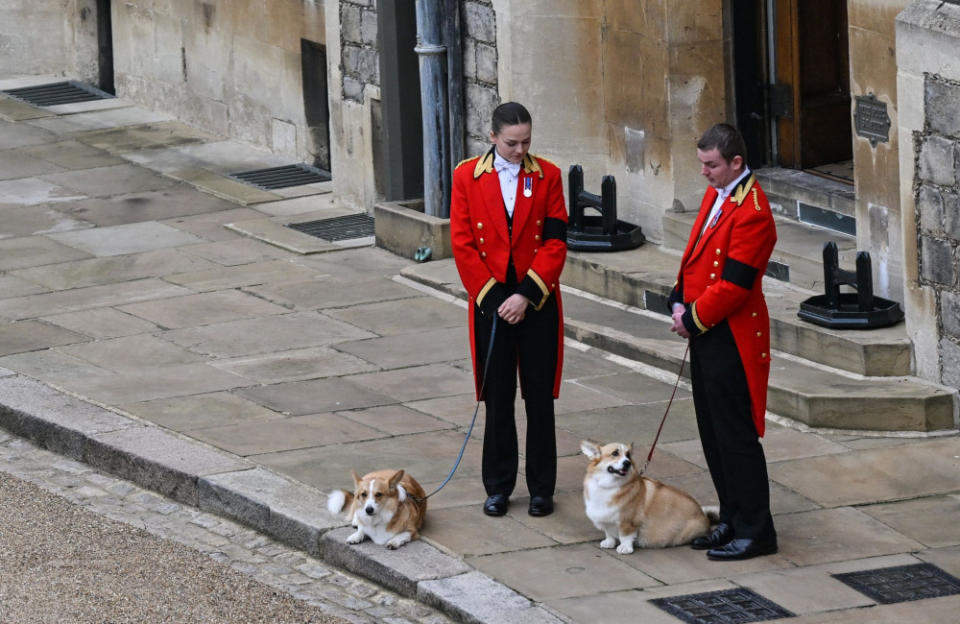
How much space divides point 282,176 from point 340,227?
202 cm

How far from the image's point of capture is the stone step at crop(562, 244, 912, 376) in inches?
400

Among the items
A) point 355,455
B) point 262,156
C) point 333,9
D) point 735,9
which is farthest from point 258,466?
point 262,156

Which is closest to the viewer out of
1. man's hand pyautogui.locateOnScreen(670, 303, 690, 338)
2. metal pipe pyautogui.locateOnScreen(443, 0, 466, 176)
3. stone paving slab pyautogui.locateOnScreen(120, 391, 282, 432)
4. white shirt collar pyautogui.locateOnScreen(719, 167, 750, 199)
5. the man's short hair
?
the man's short hair

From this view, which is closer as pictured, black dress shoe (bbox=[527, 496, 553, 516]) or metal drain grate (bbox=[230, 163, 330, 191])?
black dress shoe (bbox=[527, 496, 553, 516])

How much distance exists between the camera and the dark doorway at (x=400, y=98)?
1470 cm

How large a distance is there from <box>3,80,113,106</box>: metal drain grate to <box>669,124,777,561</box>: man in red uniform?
13365 millimetres

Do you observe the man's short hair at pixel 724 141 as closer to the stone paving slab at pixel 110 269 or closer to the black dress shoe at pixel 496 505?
the black dress shoe at pixel 496 505

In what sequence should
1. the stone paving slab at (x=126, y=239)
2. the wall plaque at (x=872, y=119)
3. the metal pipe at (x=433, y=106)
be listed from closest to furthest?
the wall plaque at (x=872, y=119) < the metal pipe at (x=433, y=106) < the stone paving slab at (x=126, y=239)

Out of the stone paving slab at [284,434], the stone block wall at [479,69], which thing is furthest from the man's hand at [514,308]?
the stone block wall at [479,69]

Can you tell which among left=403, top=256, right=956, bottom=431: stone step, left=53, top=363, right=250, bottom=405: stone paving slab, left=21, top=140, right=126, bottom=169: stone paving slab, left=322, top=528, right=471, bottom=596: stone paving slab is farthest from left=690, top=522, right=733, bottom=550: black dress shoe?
left=21, top=140, right=126, bottom=169: stone paving slab

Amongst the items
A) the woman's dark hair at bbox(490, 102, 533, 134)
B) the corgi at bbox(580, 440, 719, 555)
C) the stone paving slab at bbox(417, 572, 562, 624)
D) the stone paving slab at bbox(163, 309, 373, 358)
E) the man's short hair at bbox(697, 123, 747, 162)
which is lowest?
the stone paving slab at bbox(417, 572, 562, 624)

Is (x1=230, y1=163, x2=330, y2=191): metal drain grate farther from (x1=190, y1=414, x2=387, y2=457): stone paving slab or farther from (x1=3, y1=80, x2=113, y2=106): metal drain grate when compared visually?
(x1=190, y1=414, x2=387, y2=457): stone paving slab

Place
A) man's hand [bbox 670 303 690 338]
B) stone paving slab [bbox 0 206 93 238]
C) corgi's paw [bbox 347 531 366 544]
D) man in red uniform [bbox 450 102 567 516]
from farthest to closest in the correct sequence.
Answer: stone paving slab [bbox 0 206 93 238]
man in red uniform [bbox 450 102 567 516]
corgi's paw [bbox 347 531 366 544]
man's hand [bbox 670 303 690 338]

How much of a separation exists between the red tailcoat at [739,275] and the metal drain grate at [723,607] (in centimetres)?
76
